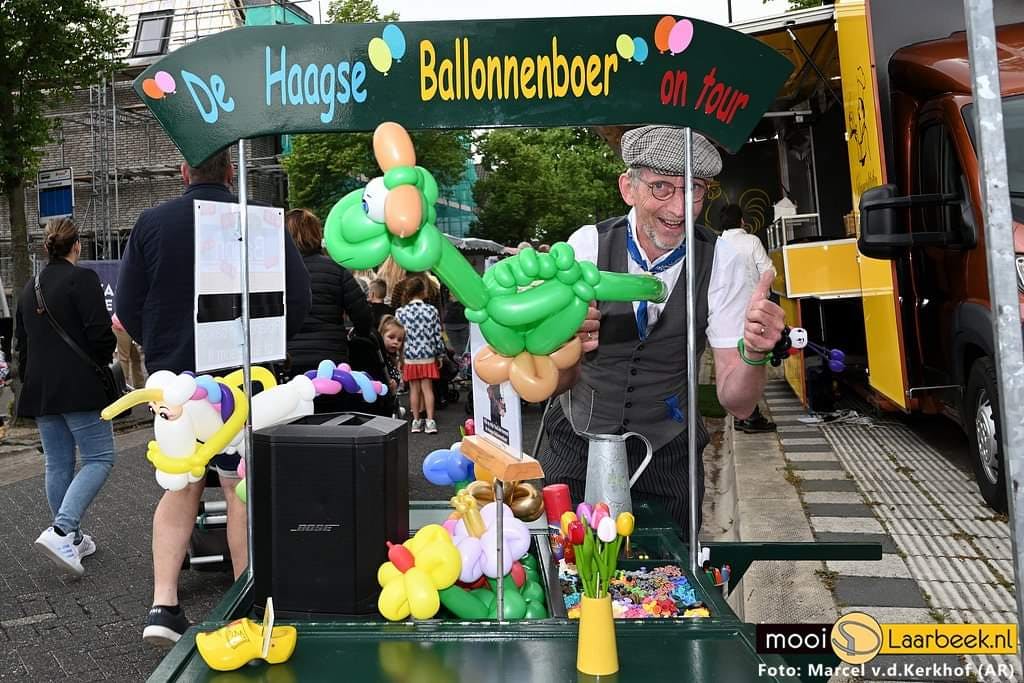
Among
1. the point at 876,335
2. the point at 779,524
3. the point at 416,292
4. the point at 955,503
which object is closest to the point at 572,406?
the point at 779,524

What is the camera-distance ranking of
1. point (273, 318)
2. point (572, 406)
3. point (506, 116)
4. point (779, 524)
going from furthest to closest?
point (779, 524), point (572, 406), point (273, 318), point (506, 116)

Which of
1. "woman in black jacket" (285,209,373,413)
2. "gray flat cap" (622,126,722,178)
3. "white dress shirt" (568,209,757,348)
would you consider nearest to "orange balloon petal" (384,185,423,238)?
"white dress shirt" (568,209,757,348)

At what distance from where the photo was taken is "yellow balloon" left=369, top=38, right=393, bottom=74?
6.35 feet

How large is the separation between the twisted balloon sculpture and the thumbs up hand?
239 millimetres

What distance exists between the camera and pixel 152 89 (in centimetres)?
199

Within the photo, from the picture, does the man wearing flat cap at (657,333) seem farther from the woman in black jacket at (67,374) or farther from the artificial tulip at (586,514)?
the woman in black jacket at (67,374)

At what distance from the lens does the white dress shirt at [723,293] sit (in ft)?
8.59

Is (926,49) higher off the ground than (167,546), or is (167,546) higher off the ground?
(926,49)

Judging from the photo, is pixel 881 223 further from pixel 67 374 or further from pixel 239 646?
pixel 67 374

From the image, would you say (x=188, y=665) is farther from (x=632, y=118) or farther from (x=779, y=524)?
(x=779, y=524)

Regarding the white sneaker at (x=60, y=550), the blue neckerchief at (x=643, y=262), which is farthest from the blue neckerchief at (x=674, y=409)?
the white sneaker at (x=60, y=550)

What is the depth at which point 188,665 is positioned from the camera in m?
1.82

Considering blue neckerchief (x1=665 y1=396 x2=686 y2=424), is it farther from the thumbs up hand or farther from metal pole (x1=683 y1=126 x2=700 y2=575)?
the thumbs up hand

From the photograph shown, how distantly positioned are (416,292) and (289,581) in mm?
7617
